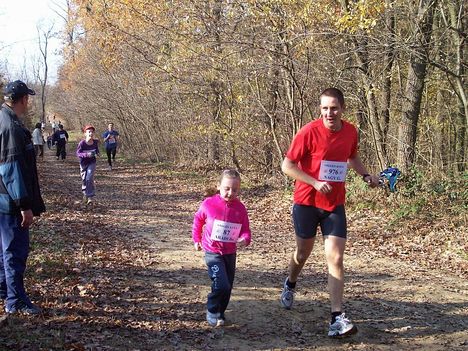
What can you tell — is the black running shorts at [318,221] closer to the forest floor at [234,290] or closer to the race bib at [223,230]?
the race bib at [223,230]

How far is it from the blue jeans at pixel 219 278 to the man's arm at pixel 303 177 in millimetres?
1035

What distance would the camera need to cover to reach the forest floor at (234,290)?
4.78m

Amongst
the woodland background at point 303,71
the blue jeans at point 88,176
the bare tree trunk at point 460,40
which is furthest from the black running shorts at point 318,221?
the blue jeans at point 88,176

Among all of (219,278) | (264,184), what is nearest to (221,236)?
(219,278)

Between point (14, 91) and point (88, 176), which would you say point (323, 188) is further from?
point (88, 176)

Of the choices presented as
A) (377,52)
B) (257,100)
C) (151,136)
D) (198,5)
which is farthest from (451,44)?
(151,136)

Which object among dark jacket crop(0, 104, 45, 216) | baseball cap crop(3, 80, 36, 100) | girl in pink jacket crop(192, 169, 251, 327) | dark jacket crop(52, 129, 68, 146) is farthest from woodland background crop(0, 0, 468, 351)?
dark jacket crop(52, 129, 68, 146)

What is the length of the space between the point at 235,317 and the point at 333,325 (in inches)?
42.6

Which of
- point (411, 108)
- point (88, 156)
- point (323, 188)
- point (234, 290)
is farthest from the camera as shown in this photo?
point (88, 156)

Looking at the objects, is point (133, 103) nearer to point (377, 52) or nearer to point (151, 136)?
point (151, 136)

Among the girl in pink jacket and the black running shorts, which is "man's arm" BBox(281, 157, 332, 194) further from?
the girl in pink jacket

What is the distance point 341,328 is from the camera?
15.6 ft

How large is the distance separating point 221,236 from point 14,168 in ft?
6.77

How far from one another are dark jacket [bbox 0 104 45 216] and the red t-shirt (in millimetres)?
2555
